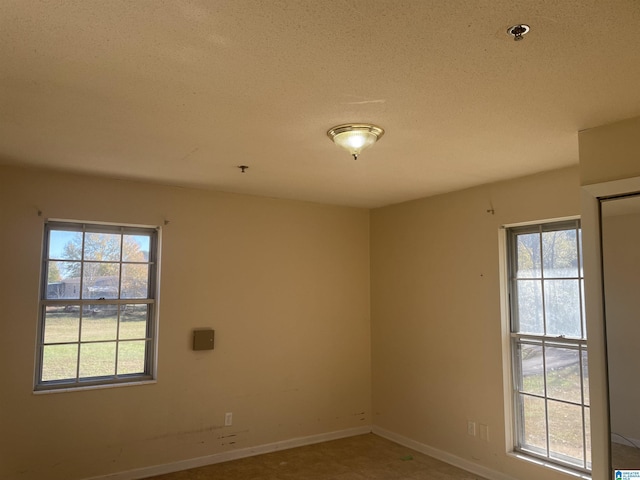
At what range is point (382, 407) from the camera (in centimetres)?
518

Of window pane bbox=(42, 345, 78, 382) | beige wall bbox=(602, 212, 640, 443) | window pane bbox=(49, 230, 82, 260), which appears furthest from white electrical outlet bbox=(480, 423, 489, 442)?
window pane bbox=(49, 230, 82, 260)

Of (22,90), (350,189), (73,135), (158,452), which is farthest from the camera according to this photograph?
(350,189)

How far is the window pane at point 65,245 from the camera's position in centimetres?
389

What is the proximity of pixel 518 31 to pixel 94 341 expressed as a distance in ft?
12.3

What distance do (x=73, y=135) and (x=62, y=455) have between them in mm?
2470

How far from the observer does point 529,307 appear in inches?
154

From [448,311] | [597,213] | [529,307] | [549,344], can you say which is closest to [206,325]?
[448,311]

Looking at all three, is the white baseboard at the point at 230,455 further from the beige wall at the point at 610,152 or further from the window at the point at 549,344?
the beige wall at the point at 610,152

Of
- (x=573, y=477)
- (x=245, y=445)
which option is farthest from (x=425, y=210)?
(x=245, y=445)

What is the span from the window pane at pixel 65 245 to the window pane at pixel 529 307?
3691 mm

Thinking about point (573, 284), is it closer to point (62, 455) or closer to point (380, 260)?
point (380, 260)

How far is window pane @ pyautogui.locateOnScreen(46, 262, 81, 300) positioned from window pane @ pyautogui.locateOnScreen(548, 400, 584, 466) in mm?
3906

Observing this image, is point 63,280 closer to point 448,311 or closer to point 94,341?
point 94,341

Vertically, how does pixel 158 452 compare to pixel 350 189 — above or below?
below
